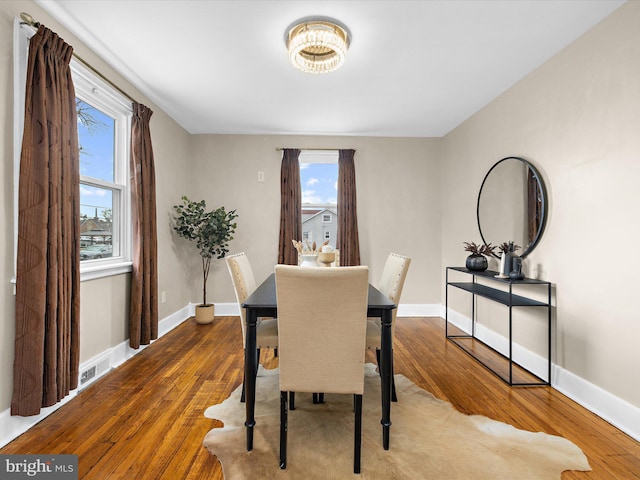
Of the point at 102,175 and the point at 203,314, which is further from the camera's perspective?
the point at 203,314

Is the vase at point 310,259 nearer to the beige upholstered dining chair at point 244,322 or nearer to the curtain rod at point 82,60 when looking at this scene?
the beige upholstered dining chair at point 244,322

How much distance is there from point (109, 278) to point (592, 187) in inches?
148

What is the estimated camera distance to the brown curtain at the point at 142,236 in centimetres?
296

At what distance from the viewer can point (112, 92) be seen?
273 cm

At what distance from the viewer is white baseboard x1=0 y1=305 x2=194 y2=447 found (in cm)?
177

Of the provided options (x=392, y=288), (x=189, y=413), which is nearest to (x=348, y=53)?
(x=392, y=288)

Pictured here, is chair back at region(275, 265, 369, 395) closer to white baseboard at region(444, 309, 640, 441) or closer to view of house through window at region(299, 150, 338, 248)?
white baseboard at region(444, 309, 640, 441)

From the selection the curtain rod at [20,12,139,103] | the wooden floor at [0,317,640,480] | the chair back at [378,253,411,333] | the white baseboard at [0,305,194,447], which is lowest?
the wooden floor at [0,317,640,480]

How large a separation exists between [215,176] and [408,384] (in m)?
3.63

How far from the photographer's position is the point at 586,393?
7.19 feet

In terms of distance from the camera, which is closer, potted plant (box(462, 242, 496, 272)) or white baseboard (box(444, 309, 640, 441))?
white baseboard (box(444, 309, 640, 441))

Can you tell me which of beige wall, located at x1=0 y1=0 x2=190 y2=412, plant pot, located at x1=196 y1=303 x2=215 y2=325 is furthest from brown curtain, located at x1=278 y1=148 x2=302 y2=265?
beige wall, located at x1=0 y1=0 x2=190 y2=412

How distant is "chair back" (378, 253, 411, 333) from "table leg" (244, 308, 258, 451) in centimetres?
88

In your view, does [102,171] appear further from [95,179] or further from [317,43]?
[317,43]
